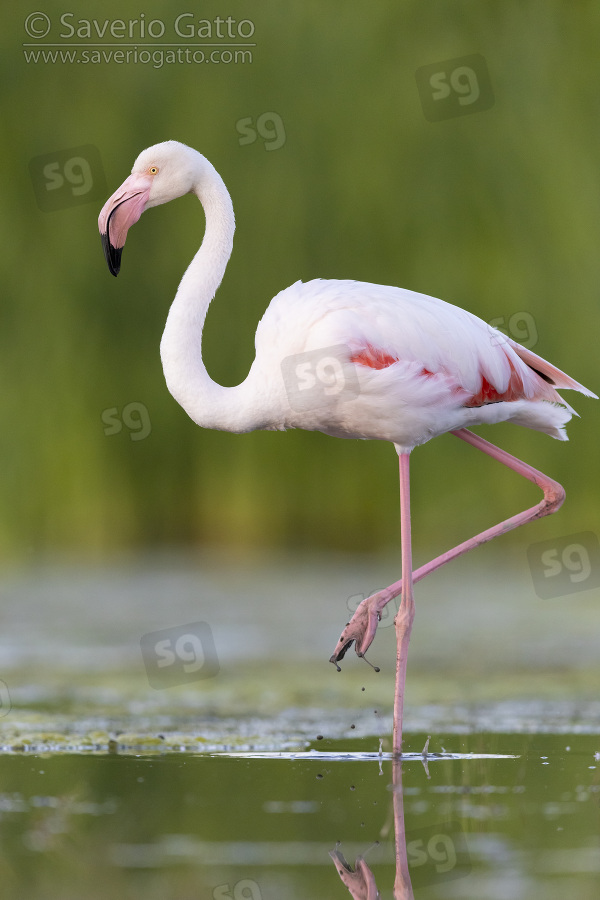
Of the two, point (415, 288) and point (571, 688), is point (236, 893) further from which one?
point (415, 288)

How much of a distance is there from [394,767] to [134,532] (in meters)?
4.64

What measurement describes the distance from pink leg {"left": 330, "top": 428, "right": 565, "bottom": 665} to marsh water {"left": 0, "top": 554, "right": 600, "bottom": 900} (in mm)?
346

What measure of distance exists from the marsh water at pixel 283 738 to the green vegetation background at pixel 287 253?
0.42 m

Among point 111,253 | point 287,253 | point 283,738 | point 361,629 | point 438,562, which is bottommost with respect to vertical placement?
point 283,738

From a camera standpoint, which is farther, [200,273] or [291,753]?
[200,273]

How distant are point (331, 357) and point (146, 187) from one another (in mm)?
967

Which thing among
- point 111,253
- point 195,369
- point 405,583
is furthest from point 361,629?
point 111,253

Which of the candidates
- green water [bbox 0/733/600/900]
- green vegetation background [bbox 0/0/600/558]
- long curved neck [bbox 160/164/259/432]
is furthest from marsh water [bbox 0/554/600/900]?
long curved neck [bbox 160/164/259/432]

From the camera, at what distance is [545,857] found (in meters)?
3.60

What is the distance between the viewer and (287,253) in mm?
9398

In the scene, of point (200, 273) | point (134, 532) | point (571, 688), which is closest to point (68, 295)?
point (134, 532)

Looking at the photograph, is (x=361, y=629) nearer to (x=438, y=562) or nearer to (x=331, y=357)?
(x=438, y=562)

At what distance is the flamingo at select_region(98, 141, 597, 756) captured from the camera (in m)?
5.48

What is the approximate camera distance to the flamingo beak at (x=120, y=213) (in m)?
5.52
